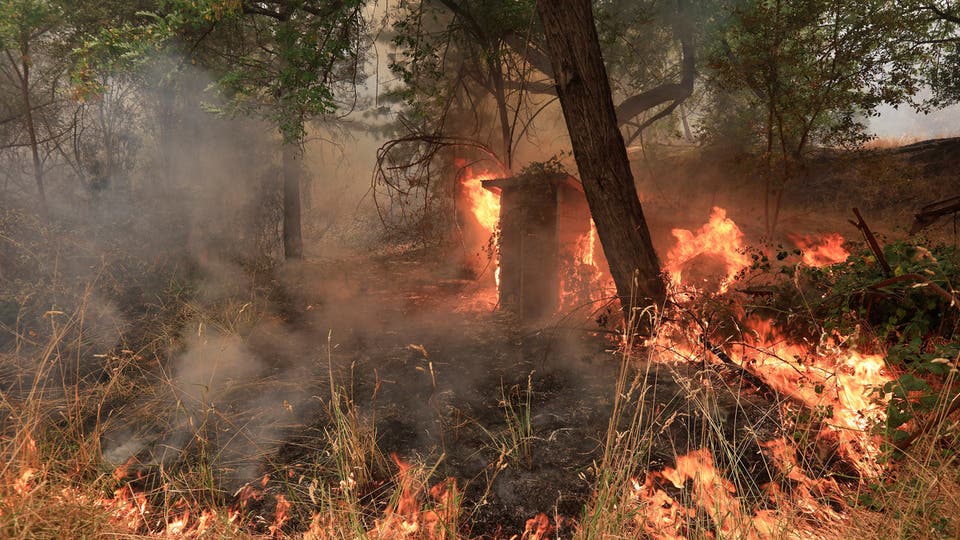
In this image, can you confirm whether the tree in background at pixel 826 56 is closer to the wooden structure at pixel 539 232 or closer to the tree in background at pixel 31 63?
the wooden structure at pixel 539 232

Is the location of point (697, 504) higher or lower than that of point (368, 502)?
higher

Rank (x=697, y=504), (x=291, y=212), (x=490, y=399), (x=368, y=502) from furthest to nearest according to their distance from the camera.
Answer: (x=291, y=212) < (x=490, y=399) < (x=368, y=502) < (x=697, y=504)

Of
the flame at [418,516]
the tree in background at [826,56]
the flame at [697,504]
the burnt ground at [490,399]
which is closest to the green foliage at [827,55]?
the tree in background at [826,56]

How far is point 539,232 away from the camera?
26.0ft

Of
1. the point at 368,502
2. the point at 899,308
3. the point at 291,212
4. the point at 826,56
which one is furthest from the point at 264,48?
the point at 826,56

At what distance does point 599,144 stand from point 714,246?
4.13 meters

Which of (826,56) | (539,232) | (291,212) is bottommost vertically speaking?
(539,232)

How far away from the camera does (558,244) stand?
26.0 feet

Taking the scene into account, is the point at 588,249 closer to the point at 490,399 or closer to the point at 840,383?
the point at 490,399

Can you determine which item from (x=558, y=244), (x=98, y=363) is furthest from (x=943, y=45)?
(x=98, y=363)

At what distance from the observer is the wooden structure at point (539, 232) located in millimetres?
7820

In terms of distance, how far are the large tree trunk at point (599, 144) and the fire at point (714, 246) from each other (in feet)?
9.19

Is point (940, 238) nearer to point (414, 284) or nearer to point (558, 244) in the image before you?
point (558, 244)

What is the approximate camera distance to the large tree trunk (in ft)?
15.3
